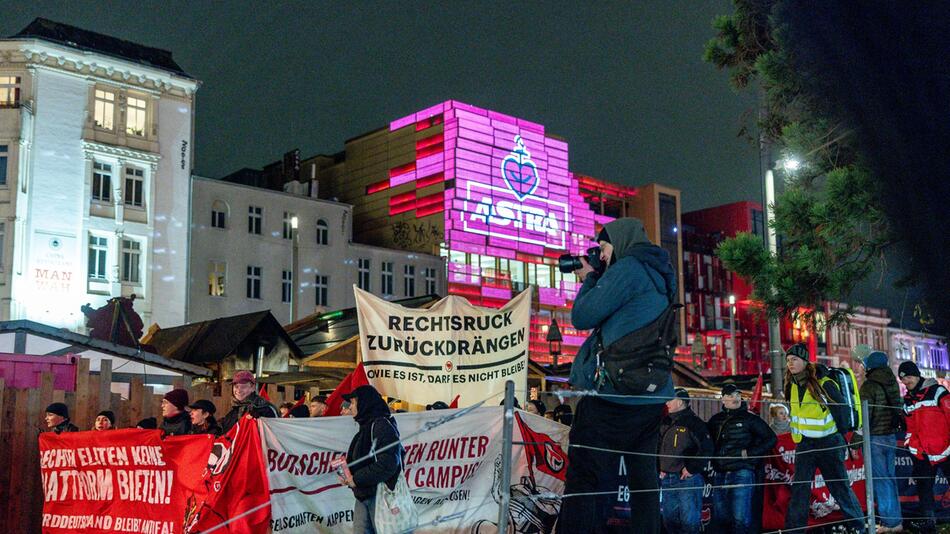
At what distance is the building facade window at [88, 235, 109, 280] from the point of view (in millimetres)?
40500

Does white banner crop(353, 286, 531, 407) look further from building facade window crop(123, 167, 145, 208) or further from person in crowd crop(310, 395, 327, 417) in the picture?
building facade window crop(123, 167, 145, 208)

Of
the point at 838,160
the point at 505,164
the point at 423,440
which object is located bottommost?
the point at 423,440

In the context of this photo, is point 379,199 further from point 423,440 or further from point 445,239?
point 423,440

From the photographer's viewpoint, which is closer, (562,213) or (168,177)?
(168,177)

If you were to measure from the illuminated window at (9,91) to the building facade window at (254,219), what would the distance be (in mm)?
12258

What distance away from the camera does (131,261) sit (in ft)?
138

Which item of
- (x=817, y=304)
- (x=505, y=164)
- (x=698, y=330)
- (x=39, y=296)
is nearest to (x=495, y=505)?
(x=817, y=304)

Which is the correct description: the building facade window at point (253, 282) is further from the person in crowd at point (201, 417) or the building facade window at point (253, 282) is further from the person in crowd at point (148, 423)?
the person in crowd at point (201, 417)

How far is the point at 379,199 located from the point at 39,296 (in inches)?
1204

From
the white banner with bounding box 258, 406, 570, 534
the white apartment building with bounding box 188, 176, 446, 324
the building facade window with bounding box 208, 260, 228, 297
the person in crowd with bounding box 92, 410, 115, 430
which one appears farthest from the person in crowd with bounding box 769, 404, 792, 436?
the building facade window with bounding box 208, 260, 228, 297

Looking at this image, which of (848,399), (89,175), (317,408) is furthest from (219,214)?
(848,399)

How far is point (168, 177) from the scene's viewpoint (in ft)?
143

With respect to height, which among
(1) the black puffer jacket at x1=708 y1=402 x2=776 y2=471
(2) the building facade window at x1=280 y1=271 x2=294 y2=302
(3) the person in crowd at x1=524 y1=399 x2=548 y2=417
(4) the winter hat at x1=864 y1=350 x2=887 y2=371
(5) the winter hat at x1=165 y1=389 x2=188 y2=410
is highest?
(2) the building facade window at x1=280 y1=271 x2=294 y2=302

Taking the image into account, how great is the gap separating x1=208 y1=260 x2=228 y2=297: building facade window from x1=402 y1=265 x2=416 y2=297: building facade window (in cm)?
1197
